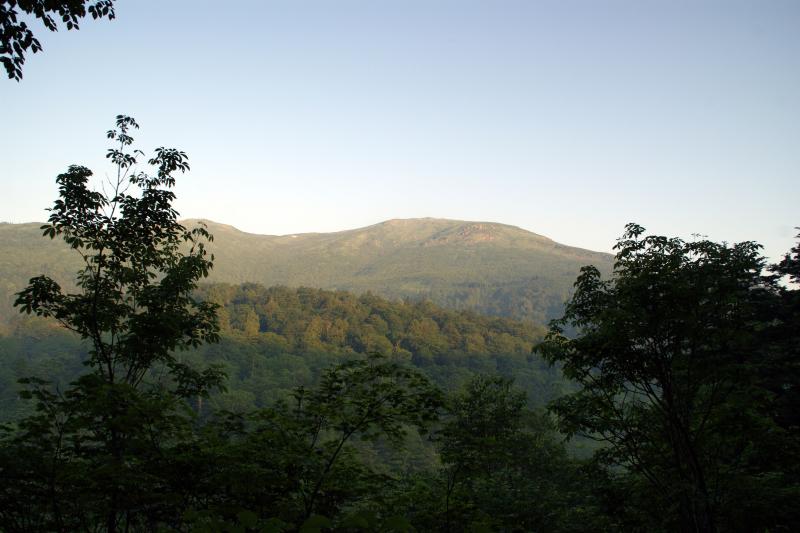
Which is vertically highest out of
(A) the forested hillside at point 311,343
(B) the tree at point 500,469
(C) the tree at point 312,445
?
(C) the tree at point 312,445

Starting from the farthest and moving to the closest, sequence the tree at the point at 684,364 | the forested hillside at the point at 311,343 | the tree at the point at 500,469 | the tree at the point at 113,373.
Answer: the forested hillside at the point at 311,343
the tree at the point at 684,364
the tree at the point at 500,469
the tree at the point at 113,373

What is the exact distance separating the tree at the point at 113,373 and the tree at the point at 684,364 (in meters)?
7.69

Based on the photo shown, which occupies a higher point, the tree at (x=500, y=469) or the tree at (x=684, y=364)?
the tree at (x=684, y=364)

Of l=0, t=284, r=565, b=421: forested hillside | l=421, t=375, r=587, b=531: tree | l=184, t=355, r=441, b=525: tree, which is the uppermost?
l=184, t=355, r=441, b=525: tree

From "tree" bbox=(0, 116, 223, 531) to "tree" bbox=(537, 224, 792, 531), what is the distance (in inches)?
303

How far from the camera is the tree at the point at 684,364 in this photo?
1006 cm

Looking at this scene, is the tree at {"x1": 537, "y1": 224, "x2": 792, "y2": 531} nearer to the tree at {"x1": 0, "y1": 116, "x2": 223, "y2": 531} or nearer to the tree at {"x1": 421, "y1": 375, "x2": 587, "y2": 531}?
the tree at {"x1": 421, "y1": 375, "x2": 587, "y2": 531}

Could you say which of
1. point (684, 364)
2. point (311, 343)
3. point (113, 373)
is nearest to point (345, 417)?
point (113, 373)

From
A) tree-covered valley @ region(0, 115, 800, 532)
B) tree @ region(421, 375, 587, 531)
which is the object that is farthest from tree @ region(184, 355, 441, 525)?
tree @ region(421, 375, 587, 531)

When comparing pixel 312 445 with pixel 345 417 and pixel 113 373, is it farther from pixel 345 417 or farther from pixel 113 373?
pixel 113 373

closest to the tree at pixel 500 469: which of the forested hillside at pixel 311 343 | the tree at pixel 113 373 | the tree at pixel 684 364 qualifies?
the tree at pixel 684 364

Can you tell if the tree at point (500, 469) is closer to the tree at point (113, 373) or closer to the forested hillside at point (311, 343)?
the tree at point (113, 373)

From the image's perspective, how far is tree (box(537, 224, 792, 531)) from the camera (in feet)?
33.0

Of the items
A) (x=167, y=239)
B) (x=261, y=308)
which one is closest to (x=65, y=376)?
(x=261, y=308)
